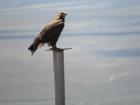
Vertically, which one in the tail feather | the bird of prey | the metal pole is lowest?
the metal pole

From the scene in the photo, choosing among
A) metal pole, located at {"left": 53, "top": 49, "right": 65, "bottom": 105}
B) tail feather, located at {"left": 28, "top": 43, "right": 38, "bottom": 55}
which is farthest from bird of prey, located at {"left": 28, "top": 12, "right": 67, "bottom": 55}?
metal pole, located at {"left": 53, "top": 49, "right": 65, "bottom": 105}

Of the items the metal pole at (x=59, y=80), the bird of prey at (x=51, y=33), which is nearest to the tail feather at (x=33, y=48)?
the bird of prey at (x=51, y=33)

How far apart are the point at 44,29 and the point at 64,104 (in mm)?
3084

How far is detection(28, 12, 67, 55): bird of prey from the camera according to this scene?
10.5 metres

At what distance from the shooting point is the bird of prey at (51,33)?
10.5 m

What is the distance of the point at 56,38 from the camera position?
11656mm

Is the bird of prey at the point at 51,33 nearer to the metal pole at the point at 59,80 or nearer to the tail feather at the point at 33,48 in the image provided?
→ the tail feather at the point at 33,48

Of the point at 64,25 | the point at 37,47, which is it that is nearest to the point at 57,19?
the point at 64,25

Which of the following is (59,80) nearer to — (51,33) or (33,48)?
(33,48)

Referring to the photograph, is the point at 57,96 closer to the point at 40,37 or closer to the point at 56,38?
the point at 40,37

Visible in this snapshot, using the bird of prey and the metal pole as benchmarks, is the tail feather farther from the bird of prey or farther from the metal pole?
the metal pole

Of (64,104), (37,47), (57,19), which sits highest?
(57,19)

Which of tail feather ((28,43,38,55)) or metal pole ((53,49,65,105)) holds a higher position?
tail feather ((28,43,38,55))

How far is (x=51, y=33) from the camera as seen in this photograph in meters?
11.2
